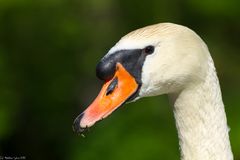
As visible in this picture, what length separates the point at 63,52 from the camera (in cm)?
694

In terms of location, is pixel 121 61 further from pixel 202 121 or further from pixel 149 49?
pixel 202 121

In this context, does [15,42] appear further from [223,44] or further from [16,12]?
[223,44]

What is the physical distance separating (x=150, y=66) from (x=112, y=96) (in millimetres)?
172

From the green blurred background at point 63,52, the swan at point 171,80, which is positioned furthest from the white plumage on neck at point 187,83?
the green blurred background at point 63,52

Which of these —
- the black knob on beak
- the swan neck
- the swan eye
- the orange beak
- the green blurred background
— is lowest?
the green blurred background

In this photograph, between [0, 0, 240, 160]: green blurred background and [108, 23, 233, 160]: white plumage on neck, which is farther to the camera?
[0, 0, 240, 160]: green blurred background

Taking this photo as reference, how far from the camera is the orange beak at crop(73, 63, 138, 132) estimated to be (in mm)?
2580

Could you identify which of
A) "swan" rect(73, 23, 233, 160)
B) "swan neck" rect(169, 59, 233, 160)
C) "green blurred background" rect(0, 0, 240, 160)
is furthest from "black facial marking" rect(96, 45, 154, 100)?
"green blurred background" rect(0, 0, 240, 160)

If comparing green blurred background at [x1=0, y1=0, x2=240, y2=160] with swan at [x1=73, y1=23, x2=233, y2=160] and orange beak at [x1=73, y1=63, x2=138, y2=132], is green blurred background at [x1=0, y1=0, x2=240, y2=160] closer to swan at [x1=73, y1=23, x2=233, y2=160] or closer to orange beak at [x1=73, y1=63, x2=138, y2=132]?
swan at [x1=73, y1=23, x2=233, y2=160]

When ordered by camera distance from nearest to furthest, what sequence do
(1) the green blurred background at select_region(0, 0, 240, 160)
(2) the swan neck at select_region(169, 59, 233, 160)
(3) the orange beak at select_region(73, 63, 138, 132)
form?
(3) the orange beak at select_region(73, 63, 138, 132) < (2) the swan neck at select_region(169, 59, 233, 160) < (1) the green blurred background at select_region(0, 0, 240, 160)

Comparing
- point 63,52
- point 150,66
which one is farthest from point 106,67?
point 63,52

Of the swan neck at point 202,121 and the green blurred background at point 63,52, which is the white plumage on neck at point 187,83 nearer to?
the swan neck at point 202,121

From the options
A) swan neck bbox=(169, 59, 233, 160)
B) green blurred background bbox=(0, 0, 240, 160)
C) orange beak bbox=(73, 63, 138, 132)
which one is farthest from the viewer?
green blurred background bbox=(0, 0, 240, 160)

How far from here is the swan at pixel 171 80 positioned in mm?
2596
